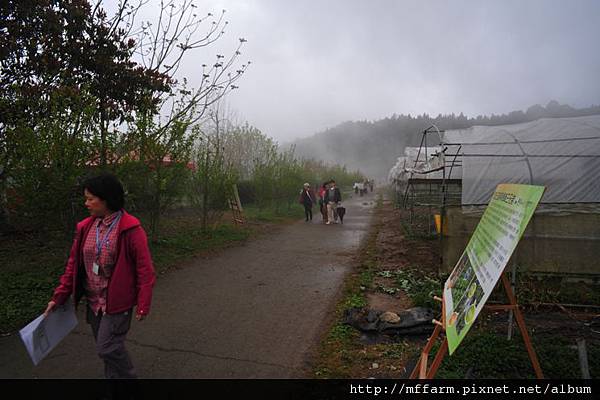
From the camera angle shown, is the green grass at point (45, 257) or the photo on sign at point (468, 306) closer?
the photo on sign at point (468, 306)

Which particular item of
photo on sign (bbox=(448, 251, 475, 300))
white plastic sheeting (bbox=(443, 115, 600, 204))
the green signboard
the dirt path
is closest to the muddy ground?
the dirt path

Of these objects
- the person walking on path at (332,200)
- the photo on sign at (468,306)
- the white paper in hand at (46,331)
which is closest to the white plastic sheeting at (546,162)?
the photo on sign at (468,306)

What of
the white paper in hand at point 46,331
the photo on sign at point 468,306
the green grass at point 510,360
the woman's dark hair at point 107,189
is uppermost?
the woman's dark hair at point 107,189

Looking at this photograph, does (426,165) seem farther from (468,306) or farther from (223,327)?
(468,306)

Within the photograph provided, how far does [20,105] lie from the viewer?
6520 millimetres

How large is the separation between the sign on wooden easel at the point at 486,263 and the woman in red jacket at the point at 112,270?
2107 millimetres

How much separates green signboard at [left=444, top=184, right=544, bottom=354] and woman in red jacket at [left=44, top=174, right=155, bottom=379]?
2130 millimetres

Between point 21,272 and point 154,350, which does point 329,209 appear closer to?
point 21,272

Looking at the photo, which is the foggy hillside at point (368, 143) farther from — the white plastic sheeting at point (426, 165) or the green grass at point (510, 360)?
the green grass at point (510, 360)

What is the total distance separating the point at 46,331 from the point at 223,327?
7.09 feet

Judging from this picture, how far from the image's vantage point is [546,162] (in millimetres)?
7559

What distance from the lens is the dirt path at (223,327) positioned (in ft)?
11.7

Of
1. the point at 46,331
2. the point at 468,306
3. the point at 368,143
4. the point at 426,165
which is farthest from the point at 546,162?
the point at 368,143

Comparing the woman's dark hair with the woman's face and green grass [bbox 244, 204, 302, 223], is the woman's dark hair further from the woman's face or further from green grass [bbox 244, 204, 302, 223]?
green grass [bbox 244, 204, 302, 223]
